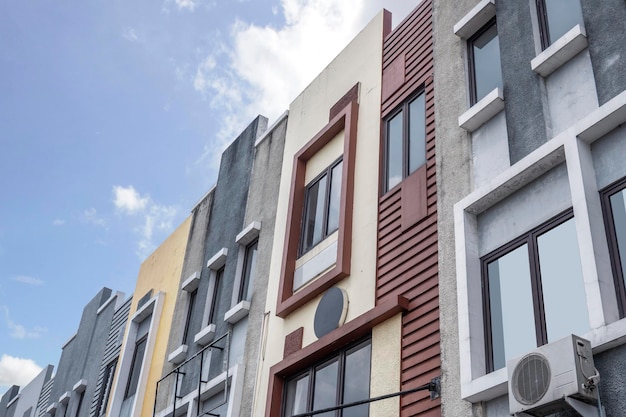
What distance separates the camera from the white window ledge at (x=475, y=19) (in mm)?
11141

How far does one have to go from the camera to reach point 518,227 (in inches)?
359

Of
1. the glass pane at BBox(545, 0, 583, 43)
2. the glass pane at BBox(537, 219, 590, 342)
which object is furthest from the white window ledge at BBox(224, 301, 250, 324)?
the glass pane at BBox(545, 0, 583, 43)

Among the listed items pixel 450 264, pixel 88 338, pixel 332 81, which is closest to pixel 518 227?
pixel 450 264

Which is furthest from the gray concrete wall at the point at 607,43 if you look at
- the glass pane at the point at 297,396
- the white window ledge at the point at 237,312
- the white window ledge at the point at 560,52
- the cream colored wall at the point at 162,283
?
the cream colored wall at the point at 162,283

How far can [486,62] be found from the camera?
11.1 meters

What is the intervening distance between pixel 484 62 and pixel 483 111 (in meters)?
1.28

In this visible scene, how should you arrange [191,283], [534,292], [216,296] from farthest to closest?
[191,283], [216,296], [534,292]

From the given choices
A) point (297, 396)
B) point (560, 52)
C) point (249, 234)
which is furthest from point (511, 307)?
point (249, 234)

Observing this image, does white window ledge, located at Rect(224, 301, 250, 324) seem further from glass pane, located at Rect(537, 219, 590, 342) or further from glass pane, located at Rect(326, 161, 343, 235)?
glass pane, located at Rect(537, 219, 590, 342)

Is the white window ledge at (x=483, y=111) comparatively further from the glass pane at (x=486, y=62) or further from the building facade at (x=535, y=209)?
the glass pane at (x=486, y=62)

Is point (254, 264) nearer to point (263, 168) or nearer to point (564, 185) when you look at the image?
point (263, 168)

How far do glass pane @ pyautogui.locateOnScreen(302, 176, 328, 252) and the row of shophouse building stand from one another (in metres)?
0.04

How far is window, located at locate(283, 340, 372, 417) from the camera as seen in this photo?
35.7 feet

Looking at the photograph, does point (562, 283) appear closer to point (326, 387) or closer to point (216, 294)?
point (326, 387)
